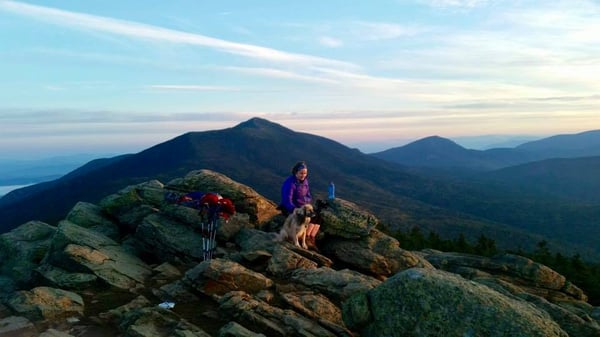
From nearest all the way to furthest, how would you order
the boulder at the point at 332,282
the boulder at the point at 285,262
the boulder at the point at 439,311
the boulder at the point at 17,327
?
the boulder at the point at 439,311 < the boulder at the point at 17,327 < the boulder at the point at 332,282 < the boulder at the point at 285,262

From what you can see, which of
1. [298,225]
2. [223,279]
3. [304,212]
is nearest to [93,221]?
[223,279]

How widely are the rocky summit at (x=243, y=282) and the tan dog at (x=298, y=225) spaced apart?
3.07 ft

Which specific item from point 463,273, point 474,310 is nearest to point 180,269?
point 474,310

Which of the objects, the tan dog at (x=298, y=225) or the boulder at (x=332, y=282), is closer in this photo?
the boulder at (x=332, y=282)

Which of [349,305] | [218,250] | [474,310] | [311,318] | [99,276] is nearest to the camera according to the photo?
[474,310]

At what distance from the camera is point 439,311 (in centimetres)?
1214

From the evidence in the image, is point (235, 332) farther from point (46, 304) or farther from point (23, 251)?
point (23, 251)

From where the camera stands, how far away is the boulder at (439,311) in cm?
1170

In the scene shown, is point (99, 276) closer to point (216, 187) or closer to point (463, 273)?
point (216, 187)

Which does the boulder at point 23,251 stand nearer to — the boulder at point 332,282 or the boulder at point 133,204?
the boulder at point 133,204

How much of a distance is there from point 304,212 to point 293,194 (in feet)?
7.56

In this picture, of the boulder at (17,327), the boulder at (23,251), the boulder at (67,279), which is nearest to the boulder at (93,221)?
the boulder at (23,251)

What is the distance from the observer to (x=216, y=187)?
27.2 meters

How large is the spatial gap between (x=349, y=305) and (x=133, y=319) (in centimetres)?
716
